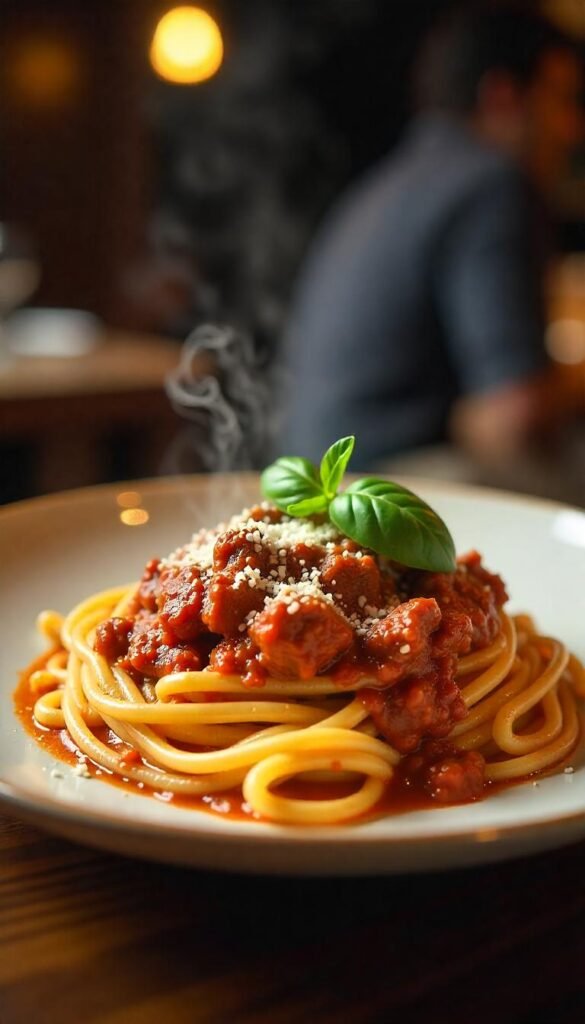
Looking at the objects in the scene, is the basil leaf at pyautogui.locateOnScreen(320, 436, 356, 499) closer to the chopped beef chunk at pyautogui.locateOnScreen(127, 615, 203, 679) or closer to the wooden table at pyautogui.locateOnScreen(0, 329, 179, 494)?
the chopped beef chunk at pyautogui.locateOnScreen(127, 615, 203, 679)

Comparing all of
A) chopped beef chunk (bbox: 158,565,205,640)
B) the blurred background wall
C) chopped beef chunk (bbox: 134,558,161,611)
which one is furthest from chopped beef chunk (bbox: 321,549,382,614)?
the blurred background wall

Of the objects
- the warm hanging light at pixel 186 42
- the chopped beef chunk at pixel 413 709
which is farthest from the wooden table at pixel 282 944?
the warm hanging light at pixel 186 42

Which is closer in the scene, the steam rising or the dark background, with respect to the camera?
the steam rising

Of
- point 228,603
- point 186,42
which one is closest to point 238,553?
point 228,603

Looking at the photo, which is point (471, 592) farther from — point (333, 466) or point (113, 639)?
point (113, 639)

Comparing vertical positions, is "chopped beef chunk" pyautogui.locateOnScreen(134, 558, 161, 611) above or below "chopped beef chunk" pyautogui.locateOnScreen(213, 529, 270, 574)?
below

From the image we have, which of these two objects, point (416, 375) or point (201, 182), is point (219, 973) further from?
point (201, 182)

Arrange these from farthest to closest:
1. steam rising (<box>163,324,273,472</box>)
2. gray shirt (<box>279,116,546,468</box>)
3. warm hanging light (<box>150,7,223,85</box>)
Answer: warm hanging light (<box>150,7,223,85</box>), gray shirt (<box>279,116,546,468</box>), steam rising (<box>163,324,273,472</box>)

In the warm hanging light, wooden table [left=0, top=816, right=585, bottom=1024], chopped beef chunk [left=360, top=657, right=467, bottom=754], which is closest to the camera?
wooden table [left=0, top=816, right=585, bottom=1024]
